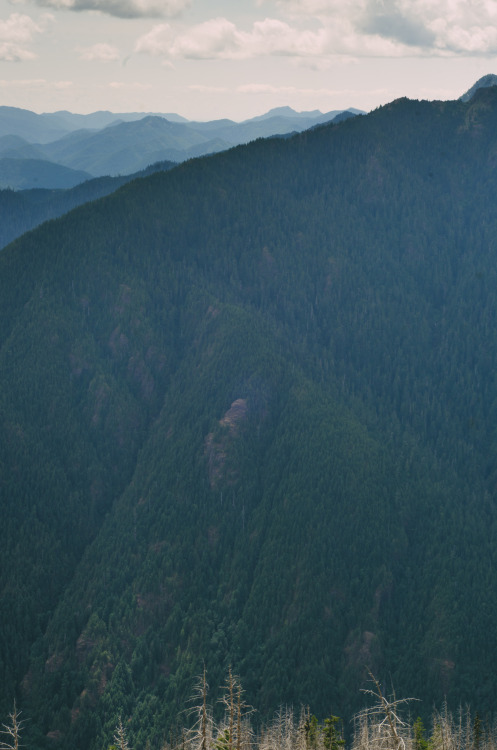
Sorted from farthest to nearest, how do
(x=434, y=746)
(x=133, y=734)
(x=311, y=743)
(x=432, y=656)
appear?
(x=432, y=656), (x=133, y=734), (x=434, y=746), (x=311, y=743)

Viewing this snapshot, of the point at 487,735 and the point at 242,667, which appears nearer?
the point at 487,735

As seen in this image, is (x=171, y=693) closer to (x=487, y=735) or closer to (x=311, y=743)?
(x=487, y=735)

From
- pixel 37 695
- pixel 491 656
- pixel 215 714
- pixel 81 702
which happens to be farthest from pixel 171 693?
pixel 491 656

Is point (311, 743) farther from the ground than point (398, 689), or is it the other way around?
point (311, 743)

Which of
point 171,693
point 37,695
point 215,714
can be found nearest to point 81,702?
point 37,695

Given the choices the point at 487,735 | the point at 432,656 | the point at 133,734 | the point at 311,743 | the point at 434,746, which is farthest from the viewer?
the point at 432,656

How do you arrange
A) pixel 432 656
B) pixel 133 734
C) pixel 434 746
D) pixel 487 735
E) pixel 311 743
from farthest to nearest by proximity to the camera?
pixel 432 656
pixel 133 734
pixel 487 735
pixel 434 746
pixel 311 743

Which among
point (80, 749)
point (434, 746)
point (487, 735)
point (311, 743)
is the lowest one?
point (80, 749)

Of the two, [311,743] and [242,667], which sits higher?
[311,743]

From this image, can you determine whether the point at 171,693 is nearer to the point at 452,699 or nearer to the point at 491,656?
the point at 452,699
